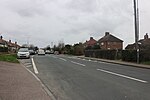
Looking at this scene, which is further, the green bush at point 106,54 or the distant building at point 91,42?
the distant building at point 91,42

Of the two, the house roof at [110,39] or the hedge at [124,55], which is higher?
the house roof at [110,39]

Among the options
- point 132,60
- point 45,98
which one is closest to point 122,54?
point 132,60

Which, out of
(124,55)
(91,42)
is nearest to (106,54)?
(124,55)

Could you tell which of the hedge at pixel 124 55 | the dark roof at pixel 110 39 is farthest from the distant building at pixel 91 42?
the hedge at pixel 124 55

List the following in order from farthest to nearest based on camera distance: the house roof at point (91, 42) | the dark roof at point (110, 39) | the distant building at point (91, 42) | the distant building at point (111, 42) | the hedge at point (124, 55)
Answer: the house roof at point (91, 42), the distant building at point (91, 42), the dark roof at point (110, 39), the distant building at point (111, 42), the hedge at point (124, 55)

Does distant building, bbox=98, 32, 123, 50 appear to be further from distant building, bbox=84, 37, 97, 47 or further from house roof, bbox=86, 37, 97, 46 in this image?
house roof, bbox=86, 37, 97, 46

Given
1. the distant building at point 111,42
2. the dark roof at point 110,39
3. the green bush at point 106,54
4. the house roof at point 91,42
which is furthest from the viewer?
the house roof at point 91,42

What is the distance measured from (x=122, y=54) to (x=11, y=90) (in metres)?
27.3

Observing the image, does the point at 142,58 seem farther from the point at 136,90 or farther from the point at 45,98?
the point at 45,98

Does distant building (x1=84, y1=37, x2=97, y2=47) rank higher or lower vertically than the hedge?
higher

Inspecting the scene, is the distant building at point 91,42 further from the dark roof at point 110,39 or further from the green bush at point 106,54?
Result: the green bush at point 106,54

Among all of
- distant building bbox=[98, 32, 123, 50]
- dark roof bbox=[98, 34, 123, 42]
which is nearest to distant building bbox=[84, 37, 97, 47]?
dark roof bbox=[98, 34, 123, 42]

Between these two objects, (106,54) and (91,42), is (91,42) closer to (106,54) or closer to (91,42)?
(91,42)

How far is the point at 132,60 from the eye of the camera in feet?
105
